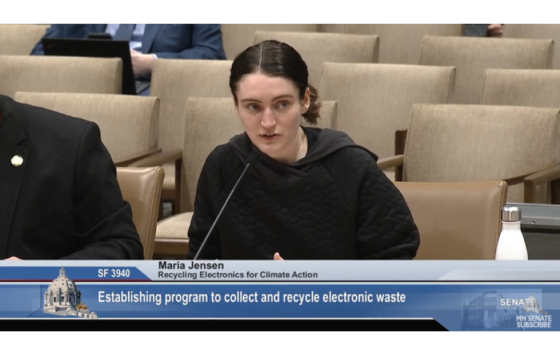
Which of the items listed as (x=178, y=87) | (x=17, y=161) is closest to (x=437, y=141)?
(x=178, y=87)

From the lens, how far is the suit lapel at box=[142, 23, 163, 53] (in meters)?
4.07

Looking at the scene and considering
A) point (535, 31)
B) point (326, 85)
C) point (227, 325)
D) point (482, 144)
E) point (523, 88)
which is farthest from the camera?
point (535, 31)

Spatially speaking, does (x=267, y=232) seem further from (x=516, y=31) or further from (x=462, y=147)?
(x=516, y=31)

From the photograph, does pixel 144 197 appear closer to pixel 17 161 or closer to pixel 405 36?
pixel 17 161

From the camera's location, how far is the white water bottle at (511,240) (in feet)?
4.27

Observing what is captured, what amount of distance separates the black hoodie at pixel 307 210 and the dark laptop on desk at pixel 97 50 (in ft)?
6.49

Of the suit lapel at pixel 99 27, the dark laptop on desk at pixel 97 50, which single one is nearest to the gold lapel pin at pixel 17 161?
the dark laptop on desk at pixel 97 50

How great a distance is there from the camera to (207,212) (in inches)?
68.3

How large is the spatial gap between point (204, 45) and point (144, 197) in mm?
2271

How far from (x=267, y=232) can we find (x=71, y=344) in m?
0.88

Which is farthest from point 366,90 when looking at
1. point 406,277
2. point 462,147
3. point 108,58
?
point 406,277

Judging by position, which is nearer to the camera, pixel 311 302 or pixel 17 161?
pixel 311 302

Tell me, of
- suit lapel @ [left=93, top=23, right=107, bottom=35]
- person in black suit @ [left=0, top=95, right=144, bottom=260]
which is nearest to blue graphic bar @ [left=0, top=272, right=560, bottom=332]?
person in black suit @ [left=0, top=95, right=144, bottom=260]

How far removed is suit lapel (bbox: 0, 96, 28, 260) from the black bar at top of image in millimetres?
645
